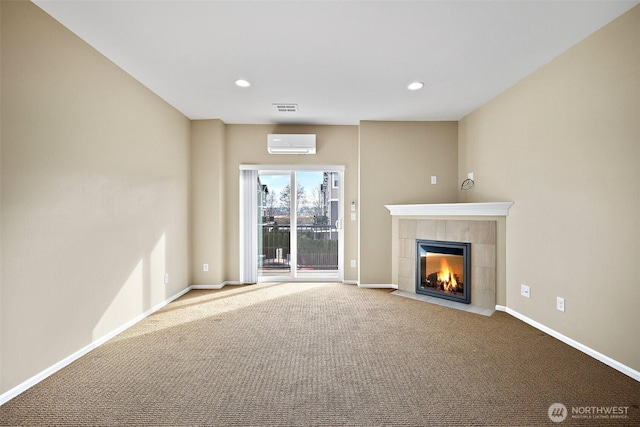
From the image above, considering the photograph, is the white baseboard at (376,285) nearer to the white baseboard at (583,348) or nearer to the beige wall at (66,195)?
the white baseboard at (583,348)

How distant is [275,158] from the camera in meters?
4.73

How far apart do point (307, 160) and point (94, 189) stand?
9.38 ft

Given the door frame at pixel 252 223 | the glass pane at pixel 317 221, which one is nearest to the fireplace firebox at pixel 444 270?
the door frame at pixel 252 223

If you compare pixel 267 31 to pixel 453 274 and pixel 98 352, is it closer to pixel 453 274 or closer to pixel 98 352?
pixel 98 352

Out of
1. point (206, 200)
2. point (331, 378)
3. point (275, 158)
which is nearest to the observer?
point (331, 378)

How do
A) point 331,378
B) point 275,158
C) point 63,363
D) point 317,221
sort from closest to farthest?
point 331,378 < point 63,363 < point 275,158 < point 317,221

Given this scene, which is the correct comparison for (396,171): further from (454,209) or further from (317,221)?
(317,221)

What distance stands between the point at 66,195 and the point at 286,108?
254cm

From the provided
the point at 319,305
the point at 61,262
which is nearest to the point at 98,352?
the point at 61,262

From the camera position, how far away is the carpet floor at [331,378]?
1.69 meters

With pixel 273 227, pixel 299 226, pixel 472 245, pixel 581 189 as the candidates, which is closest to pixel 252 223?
pixel 273 227

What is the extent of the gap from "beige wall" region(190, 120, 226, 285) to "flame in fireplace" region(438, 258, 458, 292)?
10.3 ft

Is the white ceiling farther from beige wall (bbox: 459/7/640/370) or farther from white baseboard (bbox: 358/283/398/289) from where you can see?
white baseboard (bbox: 358/283/398/289)

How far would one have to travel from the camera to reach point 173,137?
3.89 meters
